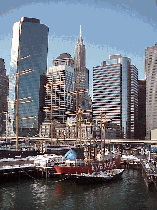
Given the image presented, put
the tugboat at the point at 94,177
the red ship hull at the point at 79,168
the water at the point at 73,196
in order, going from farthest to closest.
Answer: the red ship hull at the point at 79,168, the tugboat at the point at 94,177, the water at the point at 73,196

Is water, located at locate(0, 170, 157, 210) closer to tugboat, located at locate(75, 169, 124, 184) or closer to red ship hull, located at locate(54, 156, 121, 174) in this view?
tugboat, located at locate(75, 169, 124, 184)

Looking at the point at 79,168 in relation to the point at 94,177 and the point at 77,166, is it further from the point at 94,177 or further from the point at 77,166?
the point at 94,177

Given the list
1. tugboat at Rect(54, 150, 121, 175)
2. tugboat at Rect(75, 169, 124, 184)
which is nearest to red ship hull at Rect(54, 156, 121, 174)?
tugboat at Rect(54, 150, 121, 175)

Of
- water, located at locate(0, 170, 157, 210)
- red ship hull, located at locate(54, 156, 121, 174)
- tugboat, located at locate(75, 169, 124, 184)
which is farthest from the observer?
red ship hull, located at locate(54, 156, 121, 174)

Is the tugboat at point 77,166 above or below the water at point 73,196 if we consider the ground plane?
above

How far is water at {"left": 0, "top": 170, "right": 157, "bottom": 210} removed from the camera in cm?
4034

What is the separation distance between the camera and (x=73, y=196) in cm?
4562

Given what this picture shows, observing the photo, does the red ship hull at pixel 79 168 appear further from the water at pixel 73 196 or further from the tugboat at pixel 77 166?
the water at pixel 73 196

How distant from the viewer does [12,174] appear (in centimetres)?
5862

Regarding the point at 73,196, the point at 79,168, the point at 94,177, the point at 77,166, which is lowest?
the point at 73,196

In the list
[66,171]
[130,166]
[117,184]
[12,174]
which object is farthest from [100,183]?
[130,166]

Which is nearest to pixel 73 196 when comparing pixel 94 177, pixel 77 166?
pixel 94 177

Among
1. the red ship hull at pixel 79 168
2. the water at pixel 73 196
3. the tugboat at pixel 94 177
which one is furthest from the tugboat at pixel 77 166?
the tugboat at pixel 94 177

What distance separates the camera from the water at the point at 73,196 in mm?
40344
